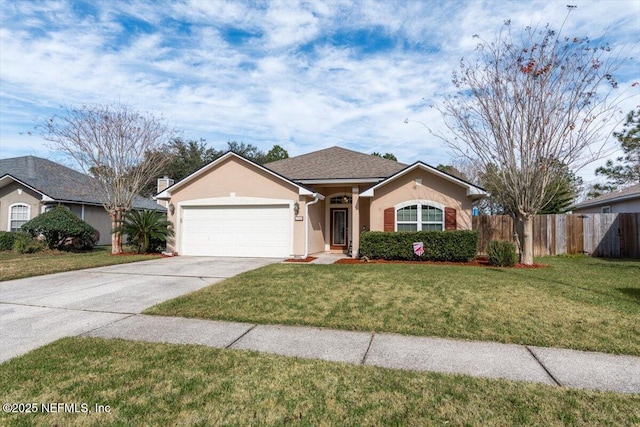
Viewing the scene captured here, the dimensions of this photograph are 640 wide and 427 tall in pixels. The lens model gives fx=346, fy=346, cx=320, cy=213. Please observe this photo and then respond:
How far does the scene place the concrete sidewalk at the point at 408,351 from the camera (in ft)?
11.7

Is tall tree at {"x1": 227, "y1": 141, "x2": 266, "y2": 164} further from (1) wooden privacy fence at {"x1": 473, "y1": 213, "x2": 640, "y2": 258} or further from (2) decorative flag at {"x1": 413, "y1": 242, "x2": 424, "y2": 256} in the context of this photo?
(1) wooden privacy fence at {"x1": 473, "y1": 213, "x2": 640, "y2": 258}

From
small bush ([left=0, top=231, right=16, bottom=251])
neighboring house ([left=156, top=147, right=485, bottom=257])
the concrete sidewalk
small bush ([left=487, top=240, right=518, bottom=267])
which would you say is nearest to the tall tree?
small bush ([left=0, top=231, right=16, bottom=251])

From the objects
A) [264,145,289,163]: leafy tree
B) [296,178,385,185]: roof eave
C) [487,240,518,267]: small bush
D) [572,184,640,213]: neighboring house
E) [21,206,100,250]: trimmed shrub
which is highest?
[264,145,289,163]: leafy tree

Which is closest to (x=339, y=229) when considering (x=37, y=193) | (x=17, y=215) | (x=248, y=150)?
(x=37, y=193)

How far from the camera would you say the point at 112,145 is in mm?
15164

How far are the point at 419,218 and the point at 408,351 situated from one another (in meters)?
9.62

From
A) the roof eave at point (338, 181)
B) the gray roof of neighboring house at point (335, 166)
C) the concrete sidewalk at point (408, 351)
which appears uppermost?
the gray roof of neighboring house at point (335, 166)

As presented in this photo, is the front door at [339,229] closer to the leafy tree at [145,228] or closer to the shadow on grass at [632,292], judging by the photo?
the leafy tree at [145,228]

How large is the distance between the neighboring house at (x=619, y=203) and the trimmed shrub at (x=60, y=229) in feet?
86.1

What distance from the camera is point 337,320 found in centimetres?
532

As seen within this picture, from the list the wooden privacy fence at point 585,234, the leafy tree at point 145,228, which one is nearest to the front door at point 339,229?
the wooden privacy fence at point 585,234

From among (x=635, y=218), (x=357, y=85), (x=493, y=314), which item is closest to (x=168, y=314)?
(x=493, y=314)

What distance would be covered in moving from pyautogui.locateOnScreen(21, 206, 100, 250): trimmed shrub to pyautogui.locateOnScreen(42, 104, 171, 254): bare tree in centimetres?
184

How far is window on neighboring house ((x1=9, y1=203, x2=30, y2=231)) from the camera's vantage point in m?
18.7
